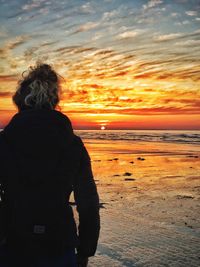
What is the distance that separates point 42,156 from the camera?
84.2 inches

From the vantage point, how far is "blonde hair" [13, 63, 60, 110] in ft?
7.46

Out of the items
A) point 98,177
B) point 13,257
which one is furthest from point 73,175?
point 98,177

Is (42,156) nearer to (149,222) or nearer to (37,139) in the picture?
(37,139)

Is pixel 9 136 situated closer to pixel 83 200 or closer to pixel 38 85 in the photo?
pixel 38 85

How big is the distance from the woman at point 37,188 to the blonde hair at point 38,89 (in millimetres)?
67

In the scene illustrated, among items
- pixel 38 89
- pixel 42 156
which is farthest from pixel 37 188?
pixel 38 89

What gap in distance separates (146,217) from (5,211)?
5.12 m

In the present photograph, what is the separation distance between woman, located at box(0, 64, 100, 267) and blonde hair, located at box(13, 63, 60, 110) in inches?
2.6

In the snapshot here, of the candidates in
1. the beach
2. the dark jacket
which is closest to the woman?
the dark jacket

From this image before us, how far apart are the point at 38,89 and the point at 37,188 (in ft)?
2.02

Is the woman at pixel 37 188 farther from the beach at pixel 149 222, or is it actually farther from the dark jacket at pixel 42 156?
the beach at pixel 149 222

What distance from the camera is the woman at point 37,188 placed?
2135 millimetres

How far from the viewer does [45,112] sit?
221 centimetres

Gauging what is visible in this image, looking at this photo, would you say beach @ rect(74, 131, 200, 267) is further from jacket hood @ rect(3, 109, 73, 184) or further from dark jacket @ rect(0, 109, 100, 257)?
jacket hood @ rect(3, 109, 73, 184)
